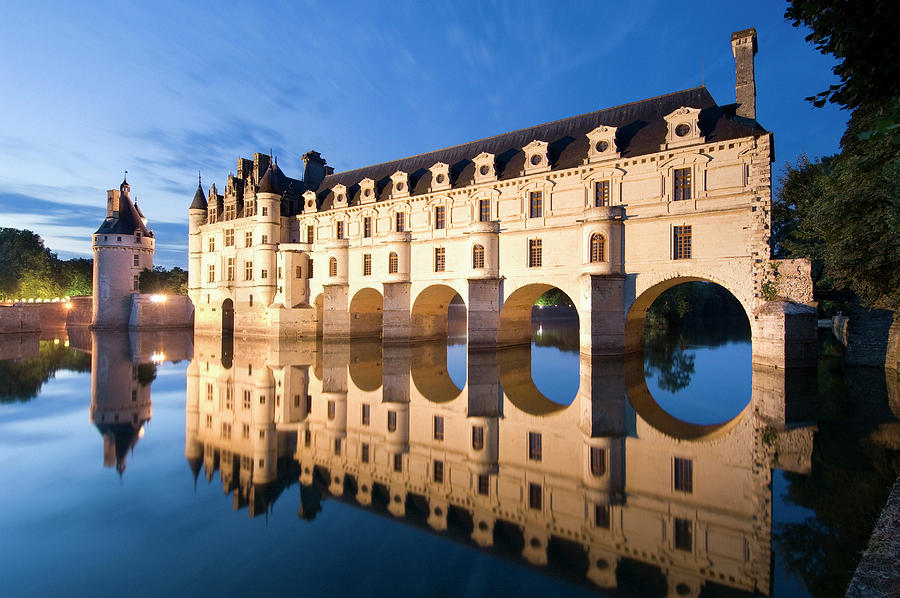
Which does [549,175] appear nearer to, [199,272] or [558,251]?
[558,251]

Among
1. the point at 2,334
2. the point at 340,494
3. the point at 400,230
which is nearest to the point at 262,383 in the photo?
the point at 340,494

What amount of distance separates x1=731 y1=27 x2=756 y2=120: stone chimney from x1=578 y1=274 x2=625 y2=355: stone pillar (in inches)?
363

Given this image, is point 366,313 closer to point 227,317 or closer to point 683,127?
point 227,317

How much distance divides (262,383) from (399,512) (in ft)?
39.1

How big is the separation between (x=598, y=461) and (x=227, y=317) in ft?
130

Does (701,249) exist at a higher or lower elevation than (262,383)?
higher

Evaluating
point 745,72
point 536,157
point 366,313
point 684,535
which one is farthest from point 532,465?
point 366,313

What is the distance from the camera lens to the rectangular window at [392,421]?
10891 mm

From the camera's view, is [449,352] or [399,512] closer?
[399,512]

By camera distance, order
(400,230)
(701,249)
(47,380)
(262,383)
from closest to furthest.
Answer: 1. (262,383)
2. (47,380)
3. (701,249)
4. (400,230)

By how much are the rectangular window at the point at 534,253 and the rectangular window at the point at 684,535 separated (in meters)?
18.7

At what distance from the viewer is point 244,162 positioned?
1624 inches

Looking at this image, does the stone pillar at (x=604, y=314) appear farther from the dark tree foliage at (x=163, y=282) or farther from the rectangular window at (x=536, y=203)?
the dark tree foliage at (x=163, y=282)

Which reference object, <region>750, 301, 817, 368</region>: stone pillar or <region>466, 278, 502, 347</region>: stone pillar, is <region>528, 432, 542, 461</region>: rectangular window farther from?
<region>466, 278, 502, 347</region>: stone pillar
